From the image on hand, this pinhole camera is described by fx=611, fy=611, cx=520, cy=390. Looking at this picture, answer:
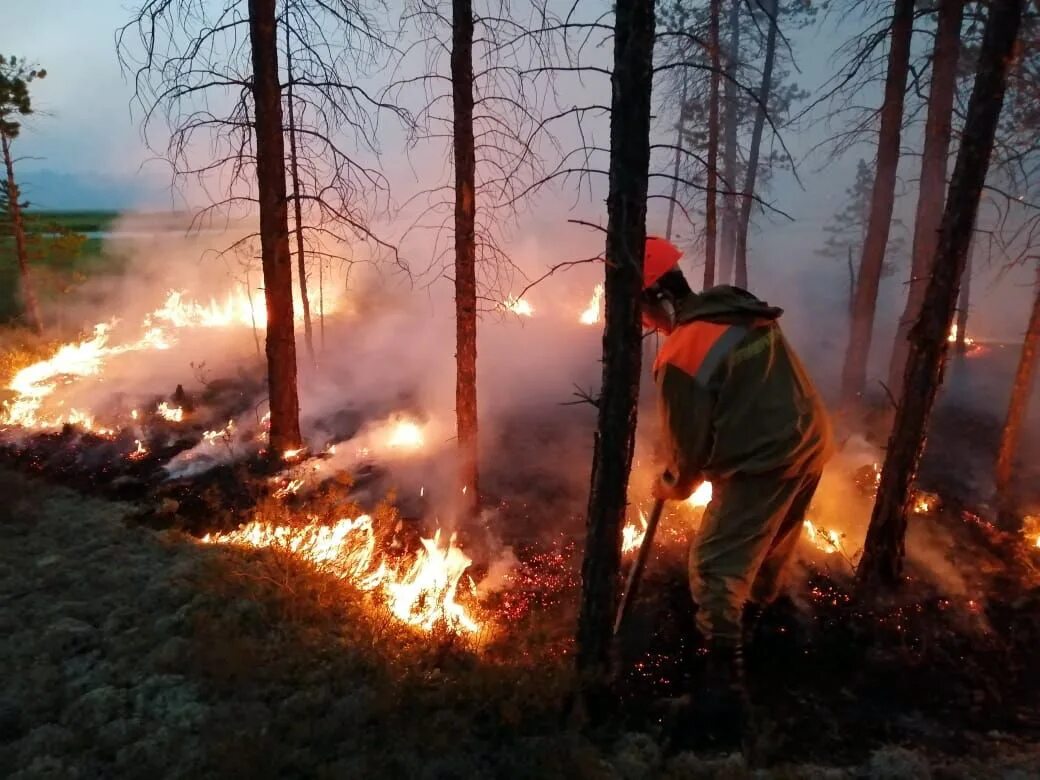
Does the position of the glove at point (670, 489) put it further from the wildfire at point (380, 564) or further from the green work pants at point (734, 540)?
the wildfire at point (380, 564)

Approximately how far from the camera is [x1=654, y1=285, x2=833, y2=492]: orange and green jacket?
3.34 metres

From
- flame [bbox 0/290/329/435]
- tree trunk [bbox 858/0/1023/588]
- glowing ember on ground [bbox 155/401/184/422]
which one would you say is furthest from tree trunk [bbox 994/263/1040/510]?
flame [bbox 0/290/329/435]

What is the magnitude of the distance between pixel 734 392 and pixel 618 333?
2.34 feet

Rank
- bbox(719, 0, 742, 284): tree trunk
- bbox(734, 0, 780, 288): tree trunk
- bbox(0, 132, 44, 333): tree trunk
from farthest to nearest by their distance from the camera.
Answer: bbox(719, 0, 742, 284): tree trunk, bbox(734, 0, 780, 288): tree trunk, bbox(0, 132, 44, 333): tree trunk

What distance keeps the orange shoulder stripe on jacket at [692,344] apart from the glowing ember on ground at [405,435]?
7.34 metres

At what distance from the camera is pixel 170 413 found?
11906 mm

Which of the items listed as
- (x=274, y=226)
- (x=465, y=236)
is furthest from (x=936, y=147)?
(x=274, y=226)

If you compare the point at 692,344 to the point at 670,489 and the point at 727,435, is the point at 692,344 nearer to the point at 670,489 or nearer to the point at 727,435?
the point at 727,435

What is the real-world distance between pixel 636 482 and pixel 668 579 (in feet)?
7.83

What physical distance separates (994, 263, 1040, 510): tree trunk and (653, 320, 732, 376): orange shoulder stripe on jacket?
7.26m

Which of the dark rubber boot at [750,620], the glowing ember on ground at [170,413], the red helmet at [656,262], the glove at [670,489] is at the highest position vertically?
the red helmet at [656,262]

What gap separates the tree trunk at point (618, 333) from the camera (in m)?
3.08

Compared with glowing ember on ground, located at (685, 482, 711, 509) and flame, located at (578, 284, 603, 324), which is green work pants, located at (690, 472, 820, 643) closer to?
glowing ember on ground, located at (685, 482, 711, 509)

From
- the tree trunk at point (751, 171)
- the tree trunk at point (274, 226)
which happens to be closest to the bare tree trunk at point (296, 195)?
the tree trunk at point (274, 226)
